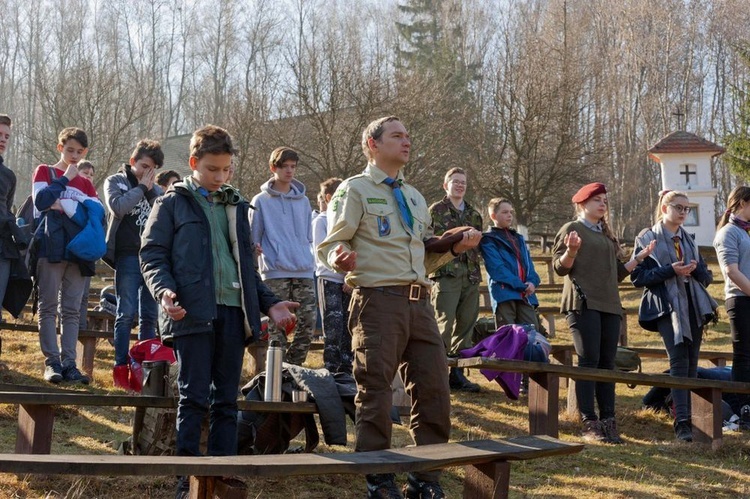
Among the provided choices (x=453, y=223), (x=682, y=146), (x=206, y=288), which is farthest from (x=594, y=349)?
(x=682, y=146)

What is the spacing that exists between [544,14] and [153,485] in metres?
46.4

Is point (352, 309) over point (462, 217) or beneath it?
beneath

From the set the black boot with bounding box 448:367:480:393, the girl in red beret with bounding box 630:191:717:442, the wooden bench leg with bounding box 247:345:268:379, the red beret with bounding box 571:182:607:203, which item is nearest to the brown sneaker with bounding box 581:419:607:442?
the girl in red beret with bounding box 630:191:717:442

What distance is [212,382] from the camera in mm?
4984

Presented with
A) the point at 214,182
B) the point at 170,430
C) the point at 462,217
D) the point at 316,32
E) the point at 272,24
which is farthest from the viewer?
the point at 272,24

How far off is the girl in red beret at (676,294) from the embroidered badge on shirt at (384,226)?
11.3 feet

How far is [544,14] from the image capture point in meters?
48.7

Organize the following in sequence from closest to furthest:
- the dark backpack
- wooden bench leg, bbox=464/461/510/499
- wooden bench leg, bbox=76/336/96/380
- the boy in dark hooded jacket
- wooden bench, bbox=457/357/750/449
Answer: wooden bench leg, bbox=464/461/510/499 < the boy in dark hooded jacket < the dark backpack < wooden bench, bbox=457/357/750/449 < wooden bench leg, bbox=76/336/96/380

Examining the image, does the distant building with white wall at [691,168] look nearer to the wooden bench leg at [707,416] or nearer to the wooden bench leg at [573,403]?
the wooden bench leg at [573,403]

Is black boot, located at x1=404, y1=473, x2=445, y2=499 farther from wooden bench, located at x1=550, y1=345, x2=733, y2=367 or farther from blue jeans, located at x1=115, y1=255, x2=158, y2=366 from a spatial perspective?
wooden bench, located at x1=550, y1=345, x2=733, y2=367

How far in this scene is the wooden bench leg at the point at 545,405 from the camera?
708cm

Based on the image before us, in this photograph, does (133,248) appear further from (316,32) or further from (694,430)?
(316,32)

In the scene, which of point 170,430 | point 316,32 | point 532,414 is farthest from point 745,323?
point 316,32

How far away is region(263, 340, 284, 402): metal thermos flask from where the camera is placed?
5711 millimetres
